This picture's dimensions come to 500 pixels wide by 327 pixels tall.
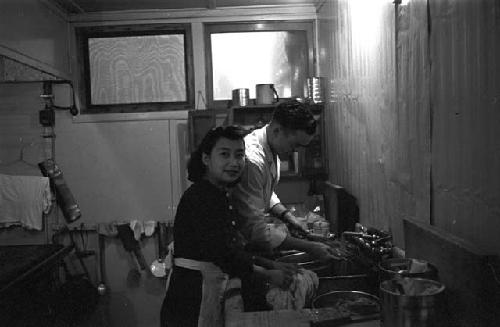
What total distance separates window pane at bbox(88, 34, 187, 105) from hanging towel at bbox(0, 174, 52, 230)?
107 cm

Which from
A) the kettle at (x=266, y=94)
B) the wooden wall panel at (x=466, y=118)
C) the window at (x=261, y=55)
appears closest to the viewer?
the wooden wall panel at (x=466, y=118)

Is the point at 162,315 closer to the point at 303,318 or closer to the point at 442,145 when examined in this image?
the point at 303,318

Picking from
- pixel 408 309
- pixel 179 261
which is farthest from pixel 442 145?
pixel 179 261

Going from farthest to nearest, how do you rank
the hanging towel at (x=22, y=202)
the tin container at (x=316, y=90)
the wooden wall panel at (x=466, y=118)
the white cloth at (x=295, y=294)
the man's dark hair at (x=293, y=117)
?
the hanging towel at (x=22, y=202)
the tin container at (x=316, y=90)
the man's dark hair at (x=293, y=117)
the white cloth at (x=295, y=294)
the wooden wall panel at (x=466, y=118)

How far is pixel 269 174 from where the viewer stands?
264 cm

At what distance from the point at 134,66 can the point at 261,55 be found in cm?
133

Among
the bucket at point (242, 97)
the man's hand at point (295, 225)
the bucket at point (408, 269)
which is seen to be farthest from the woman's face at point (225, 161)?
the bucket at point (242, 97)

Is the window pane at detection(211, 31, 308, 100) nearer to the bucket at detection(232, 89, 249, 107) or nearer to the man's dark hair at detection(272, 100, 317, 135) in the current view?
the bucket at detection(232, 89, 249, 107)

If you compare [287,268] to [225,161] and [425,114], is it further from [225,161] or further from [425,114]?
[425,114]

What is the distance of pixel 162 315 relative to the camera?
2.14m

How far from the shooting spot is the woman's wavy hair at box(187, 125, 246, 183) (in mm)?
2139

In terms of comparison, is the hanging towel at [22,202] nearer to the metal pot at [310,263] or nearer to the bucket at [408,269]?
the metal pot at [310,263]

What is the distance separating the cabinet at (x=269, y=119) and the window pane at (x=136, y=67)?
543 mm

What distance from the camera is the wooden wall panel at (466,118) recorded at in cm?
144
